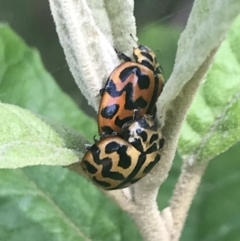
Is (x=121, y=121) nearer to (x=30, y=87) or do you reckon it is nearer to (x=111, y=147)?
(x=111, y=147)

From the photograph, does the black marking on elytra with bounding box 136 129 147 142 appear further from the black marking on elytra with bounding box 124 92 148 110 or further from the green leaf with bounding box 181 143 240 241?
the green leaf with bounding box 181 143 240 241

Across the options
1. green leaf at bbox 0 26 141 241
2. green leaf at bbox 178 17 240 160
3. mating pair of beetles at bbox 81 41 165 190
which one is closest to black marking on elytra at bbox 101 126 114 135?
mating pair of beetles at bbox 81 41 165 190

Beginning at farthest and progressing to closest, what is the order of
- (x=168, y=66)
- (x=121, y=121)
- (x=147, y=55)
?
(x=168, y=66) → (x=147, y=55) → (x=121, y=121)

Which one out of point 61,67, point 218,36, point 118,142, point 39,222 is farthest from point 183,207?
point 61,67

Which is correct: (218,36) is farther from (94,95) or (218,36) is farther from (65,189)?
(65,189)

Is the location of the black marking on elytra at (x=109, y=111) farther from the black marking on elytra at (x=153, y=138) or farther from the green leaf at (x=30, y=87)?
the green leaf at (x=30, y=87)

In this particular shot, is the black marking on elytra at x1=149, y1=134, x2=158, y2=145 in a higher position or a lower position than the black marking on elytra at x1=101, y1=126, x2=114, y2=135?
higher

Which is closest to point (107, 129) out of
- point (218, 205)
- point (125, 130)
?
point (125, 130)
